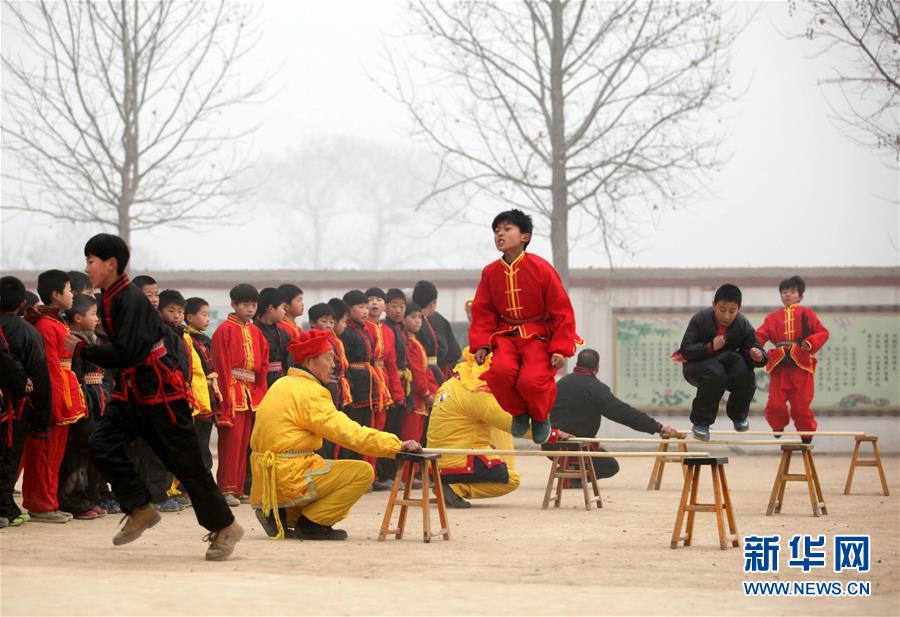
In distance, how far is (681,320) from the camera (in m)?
19.2

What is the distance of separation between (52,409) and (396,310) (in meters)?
4.94

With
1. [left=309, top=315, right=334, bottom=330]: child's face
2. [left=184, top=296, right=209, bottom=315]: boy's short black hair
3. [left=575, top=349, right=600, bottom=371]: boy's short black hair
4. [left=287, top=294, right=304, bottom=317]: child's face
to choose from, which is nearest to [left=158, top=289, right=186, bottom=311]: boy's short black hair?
[left=184, top=296, right=209, bottom=315]: boy's short black hair

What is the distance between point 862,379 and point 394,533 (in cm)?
1176

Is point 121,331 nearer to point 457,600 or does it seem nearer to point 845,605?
point 457,600

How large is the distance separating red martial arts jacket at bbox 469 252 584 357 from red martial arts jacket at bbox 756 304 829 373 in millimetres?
6226

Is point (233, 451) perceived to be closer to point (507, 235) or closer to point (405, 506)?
point (405, 506)

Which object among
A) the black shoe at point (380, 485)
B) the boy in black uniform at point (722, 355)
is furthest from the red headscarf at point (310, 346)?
the black shoe at point (380, 485)

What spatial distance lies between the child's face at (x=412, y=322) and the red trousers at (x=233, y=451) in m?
2.81

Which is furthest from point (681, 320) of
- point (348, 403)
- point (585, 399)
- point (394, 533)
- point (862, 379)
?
point (394, 533)

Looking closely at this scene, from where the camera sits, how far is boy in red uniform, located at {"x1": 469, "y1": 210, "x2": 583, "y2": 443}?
27.5 ft

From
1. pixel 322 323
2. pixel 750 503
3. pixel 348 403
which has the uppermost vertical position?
pixel 322 323

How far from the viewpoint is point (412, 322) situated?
13.8 metres

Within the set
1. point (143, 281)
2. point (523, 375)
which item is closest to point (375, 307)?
point (143, 281)

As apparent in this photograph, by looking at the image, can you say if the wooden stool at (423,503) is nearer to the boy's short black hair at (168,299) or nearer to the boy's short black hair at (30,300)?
the boy's short black hair at (168,299)
